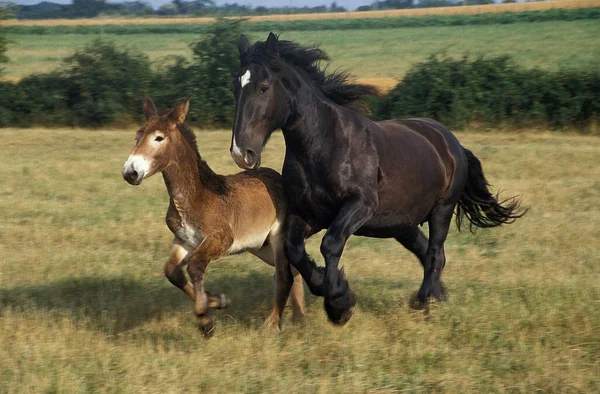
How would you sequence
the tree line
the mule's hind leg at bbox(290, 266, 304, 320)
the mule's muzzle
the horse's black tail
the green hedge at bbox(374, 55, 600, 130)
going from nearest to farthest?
the mule's muzzle → the mule's hind leg at bbox(290, 266, 304, 320) → the horse's black tail → the green hedge at bbox(374, 55, 600, 130) → the tree line

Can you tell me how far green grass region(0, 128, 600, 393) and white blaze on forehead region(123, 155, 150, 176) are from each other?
119 centimetres

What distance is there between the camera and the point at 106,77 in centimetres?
2500

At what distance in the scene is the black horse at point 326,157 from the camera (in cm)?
612

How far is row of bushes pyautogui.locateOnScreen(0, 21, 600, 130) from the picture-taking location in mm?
21922

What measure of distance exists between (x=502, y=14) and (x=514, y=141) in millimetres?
43699

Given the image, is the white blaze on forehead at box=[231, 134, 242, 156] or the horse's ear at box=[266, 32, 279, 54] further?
the horse's ear at box=[266, 32, 279, 54]

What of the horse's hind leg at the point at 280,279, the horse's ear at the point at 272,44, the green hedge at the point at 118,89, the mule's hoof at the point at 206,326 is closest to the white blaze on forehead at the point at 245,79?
the horse's ear at the point at 272,44

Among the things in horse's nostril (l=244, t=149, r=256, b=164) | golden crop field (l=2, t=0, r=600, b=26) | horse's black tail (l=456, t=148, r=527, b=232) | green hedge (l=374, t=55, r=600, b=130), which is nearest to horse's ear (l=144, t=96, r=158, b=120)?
horse's nostril (l=244, t=149, r=256, b=164)

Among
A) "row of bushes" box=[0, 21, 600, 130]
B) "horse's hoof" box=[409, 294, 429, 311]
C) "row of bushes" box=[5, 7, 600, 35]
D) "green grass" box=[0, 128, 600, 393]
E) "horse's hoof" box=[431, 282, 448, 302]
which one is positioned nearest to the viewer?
"green grass" box=[0, 128, 600, 393]

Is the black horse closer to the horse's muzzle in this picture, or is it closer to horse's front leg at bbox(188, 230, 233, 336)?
the horse's muzzle

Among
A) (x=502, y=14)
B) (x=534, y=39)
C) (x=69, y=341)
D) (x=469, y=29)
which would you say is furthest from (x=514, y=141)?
(x=502, y=14)

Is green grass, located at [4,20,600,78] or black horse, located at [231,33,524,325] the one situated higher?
black horse, located at [231,33,524,325]

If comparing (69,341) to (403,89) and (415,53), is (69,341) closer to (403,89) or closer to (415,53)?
(403,89)

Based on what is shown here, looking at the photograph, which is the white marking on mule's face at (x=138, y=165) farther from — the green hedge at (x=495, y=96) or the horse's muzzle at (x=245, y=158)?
the green hedge at (x=495, y=96)
